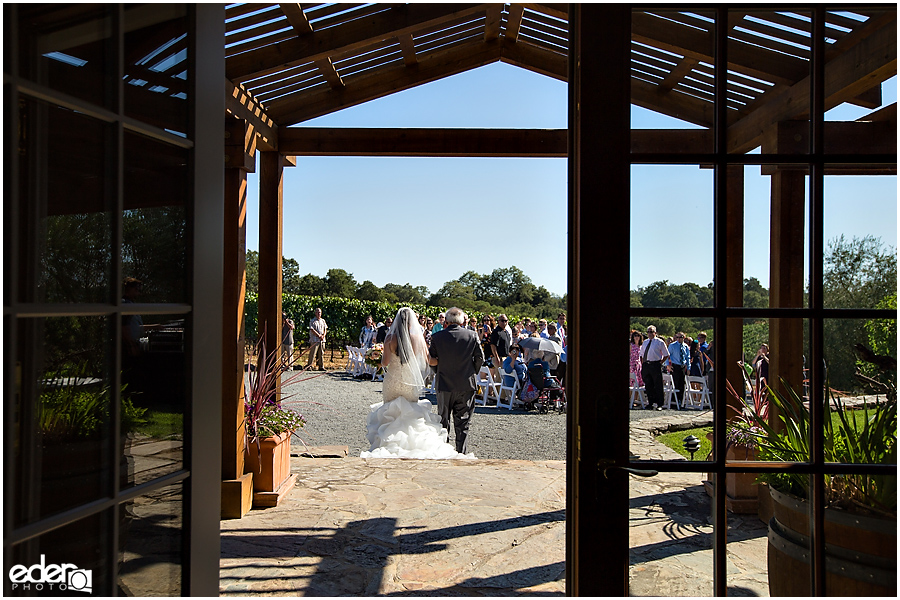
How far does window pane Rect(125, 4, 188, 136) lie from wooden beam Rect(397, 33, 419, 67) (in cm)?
303

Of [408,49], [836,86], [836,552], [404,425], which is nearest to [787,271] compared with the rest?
[836,86]

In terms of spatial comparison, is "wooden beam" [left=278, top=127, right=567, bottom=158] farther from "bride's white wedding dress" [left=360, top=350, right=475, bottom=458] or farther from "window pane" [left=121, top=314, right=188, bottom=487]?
"window pane" [left=121, top=314, right=188, bottom=487]

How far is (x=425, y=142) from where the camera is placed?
200 inches

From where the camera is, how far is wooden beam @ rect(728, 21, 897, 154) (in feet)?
4.99

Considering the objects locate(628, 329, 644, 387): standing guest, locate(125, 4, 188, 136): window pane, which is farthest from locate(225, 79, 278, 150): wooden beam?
locate(628, 329, 644, 387): standing guest

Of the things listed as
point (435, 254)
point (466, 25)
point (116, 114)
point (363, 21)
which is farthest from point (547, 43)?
point (435, 254)

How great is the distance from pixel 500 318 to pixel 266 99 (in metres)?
7.45

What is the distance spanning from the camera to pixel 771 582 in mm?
1548

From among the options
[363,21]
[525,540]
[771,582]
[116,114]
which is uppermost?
[363,21]

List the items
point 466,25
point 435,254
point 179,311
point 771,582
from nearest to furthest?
point 179,311, point 771,582, point 466,25, point 435,254

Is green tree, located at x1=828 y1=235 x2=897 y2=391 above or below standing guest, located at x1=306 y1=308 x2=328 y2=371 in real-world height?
above

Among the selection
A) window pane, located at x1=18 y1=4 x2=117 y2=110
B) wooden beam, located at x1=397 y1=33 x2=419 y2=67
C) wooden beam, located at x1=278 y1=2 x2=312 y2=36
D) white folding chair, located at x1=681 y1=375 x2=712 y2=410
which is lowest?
white folding chair, located at x1=681 y1=375 x2=712 y2=410

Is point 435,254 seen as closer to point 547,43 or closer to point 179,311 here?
point 547,43

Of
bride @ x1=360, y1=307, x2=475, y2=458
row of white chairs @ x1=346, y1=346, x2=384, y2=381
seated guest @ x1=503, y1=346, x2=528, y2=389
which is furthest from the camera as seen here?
row of white chairs @ x1=346, y1=346, x2=384, y2=381
